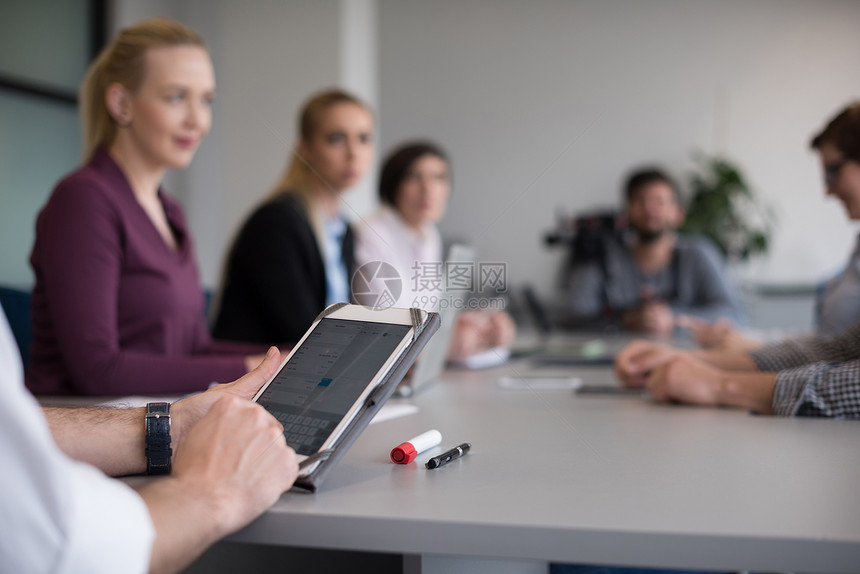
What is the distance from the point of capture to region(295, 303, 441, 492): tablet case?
2.33ft

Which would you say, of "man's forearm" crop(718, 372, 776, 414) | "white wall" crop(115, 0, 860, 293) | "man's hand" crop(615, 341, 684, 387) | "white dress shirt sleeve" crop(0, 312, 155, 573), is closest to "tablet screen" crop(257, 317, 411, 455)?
"white dress shirt sleeve" crop(0, 312, 155, 573)

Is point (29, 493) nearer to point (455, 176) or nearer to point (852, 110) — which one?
point (852, 110)

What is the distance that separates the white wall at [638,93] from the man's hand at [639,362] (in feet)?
9.06

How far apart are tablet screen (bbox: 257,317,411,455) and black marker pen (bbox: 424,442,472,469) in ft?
0.43

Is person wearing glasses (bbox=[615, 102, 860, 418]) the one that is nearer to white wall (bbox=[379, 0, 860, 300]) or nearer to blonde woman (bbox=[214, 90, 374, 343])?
blonde woman (bbox=[214, 90, 374, 343])

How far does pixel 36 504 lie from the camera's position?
0.50 metres

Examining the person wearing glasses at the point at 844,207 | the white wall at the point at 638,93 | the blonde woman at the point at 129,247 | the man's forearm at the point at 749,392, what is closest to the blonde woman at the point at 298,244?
the blonde woman at the point at 129,247

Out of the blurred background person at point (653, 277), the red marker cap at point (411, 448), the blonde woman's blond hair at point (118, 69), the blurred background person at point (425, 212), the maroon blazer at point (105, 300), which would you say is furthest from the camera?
the blurred background person at point (653, 277)

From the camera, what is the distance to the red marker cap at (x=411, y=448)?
32.3 inches

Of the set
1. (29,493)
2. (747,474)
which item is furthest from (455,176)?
(29,493)

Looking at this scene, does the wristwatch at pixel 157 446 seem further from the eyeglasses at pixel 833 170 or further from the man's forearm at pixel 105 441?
the eyeglasses at pixel 833 170

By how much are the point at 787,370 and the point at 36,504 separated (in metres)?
1.15

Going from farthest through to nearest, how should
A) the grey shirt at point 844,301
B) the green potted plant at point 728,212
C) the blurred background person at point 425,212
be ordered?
the green potted plant at point 728,212 → the grey shirt at point 844,301 → the blurred background person at point 425,212

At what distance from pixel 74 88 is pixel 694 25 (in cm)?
344
